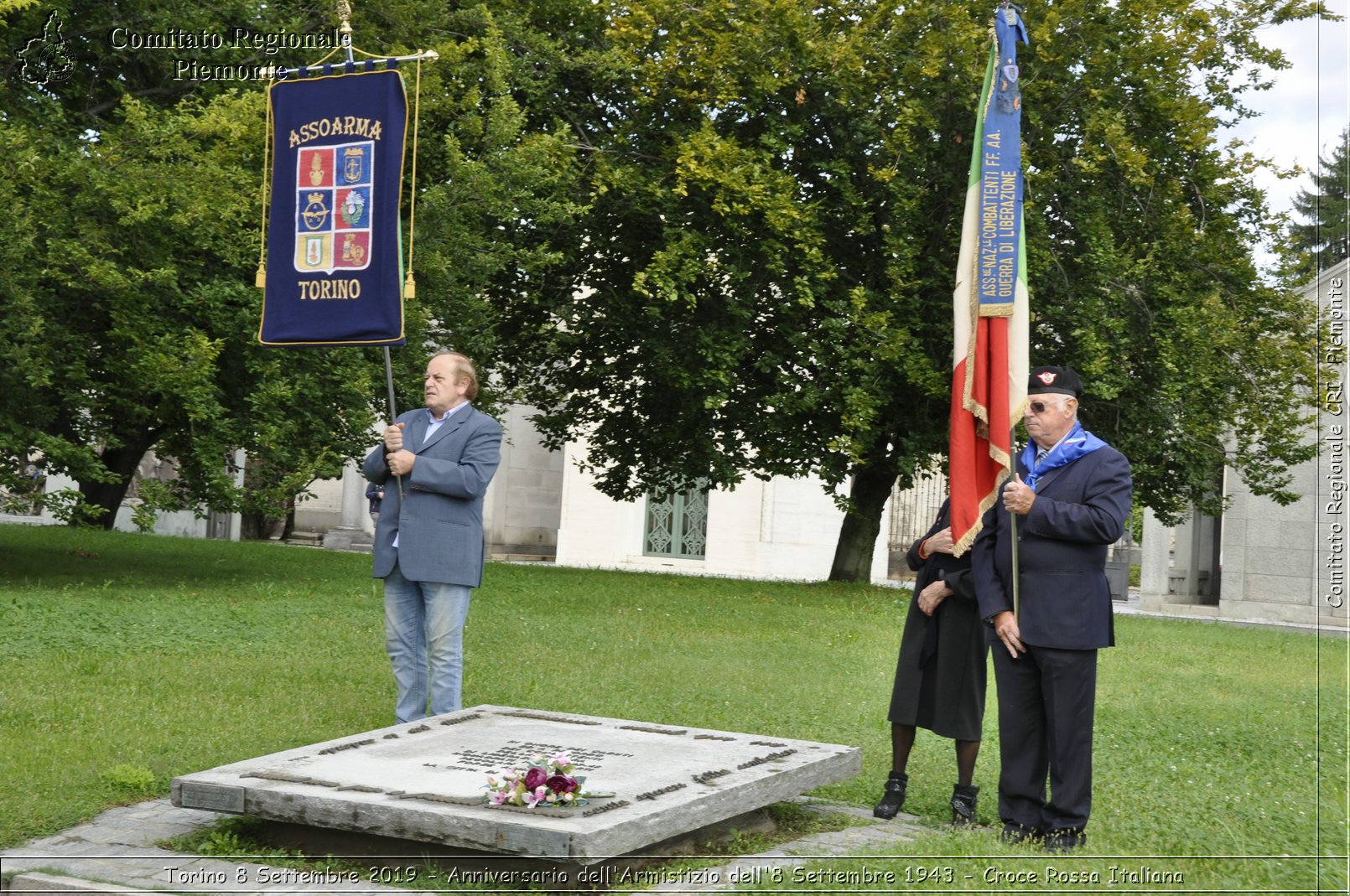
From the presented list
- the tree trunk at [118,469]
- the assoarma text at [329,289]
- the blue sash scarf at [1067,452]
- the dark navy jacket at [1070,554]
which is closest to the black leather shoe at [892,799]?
the dark navy jacket at [1070,554]

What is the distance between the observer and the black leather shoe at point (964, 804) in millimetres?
6867

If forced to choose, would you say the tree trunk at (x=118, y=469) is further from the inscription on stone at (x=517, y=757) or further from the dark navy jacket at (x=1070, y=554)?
the dark navy jacket at (x=1070, y=554)

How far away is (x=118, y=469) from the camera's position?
2027 cm

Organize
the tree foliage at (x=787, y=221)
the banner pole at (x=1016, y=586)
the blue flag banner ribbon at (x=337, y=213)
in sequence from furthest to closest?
the tree foliage at (x=787, y=221) → the blue flag banner ribbon at (x=337, y=213) → the banner pole at (x=1016, y=586)

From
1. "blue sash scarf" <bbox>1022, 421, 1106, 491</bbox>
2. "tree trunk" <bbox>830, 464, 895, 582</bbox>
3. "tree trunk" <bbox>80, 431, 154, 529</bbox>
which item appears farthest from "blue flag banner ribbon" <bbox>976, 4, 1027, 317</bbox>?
"tree trunk" <bbox>830, 464, 895, 582</bbox>

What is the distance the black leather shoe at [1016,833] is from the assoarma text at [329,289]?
4.98 m

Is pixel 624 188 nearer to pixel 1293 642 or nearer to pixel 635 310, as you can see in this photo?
pixel 635 310

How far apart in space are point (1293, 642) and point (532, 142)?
12.3 metres

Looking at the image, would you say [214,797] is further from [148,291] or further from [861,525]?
[861,525]

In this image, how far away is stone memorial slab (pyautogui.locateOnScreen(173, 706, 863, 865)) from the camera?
17.7 feet

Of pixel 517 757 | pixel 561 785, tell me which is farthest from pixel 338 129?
Answer: pixel 561 785

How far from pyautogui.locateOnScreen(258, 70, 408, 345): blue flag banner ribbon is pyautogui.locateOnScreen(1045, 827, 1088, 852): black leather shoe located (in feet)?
15.6

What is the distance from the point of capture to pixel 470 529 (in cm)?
802

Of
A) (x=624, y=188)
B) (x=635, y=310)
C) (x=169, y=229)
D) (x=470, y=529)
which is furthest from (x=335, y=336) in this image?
(x=635, y=310)
